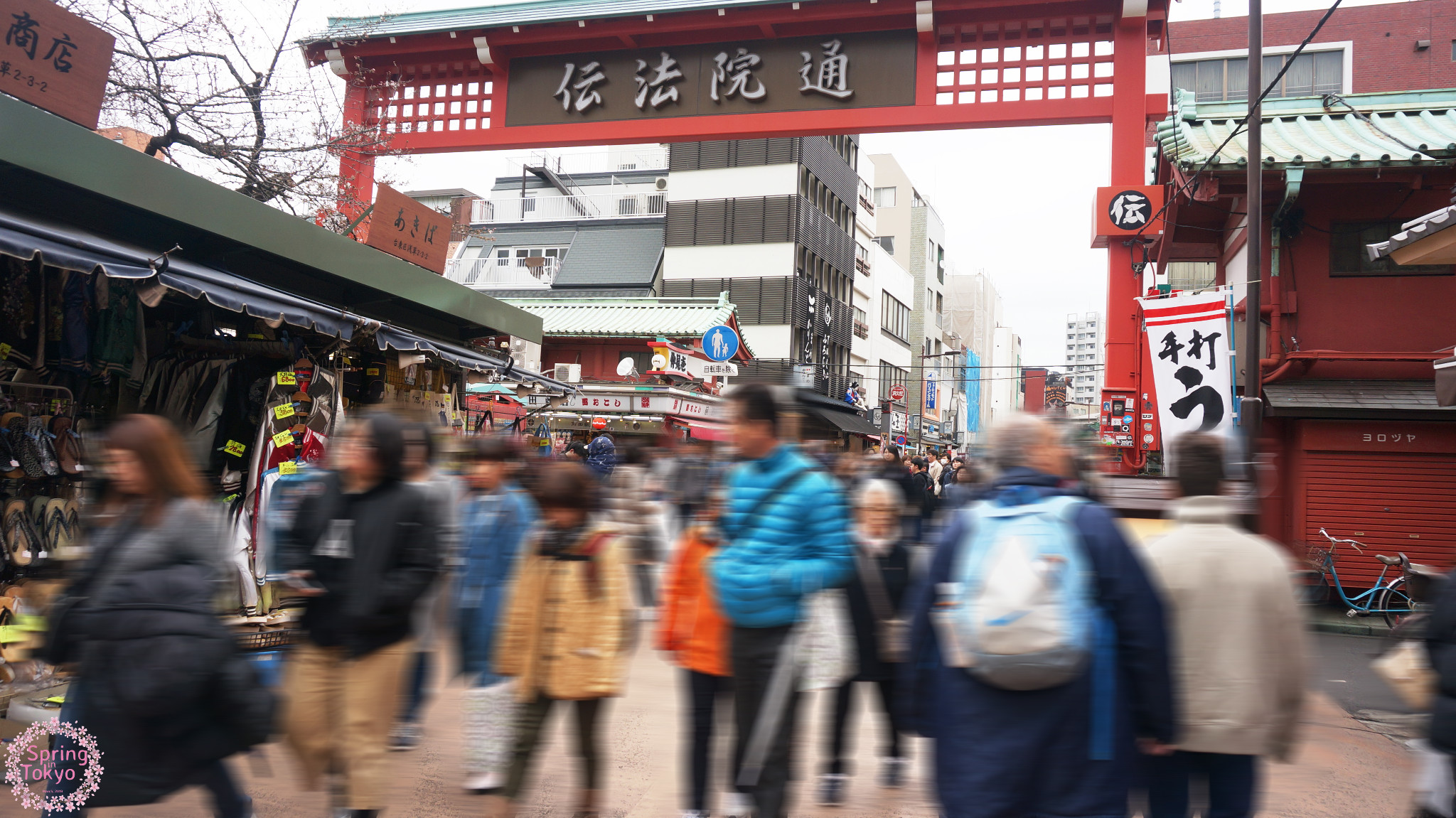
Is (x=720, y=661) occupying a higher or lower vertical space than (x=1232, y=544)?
lower

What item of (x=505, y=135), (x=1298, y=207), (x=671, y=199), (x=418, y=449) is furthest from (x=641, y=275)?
(x=418, y=449)

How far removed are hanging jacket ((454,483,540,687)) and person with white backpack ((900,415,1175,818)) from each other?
2291 millimetres

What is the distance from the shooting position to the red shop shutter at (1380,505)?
39.3 feet

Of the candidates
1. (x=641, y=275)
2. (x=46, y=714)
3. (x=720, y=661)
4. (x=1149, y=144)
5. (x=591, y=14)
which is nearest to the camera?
(x=720, y=661)

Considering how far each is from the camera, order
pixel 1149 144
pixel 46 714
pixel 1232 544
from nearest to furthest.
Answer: pixel 1232 544, pixel 46 714, pixel 1149 144

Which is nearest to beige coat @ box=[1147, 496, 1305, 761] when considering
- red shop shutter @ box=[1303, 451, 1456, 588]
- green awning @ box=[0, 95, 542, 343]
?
green awning @ box=[0, 95, 542, 343]

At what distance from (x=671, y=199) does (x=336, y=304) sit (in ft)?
85.5

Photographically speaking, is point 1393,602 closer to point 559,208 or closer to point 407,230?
point 407,230

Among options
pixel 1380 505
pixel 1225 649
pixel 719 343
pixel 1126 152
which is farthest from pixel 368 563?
pixel 719 343

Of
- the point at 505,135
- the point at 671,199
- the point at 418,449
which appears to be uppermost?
the point at 671,199

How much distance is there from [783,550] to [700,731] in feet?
3.15

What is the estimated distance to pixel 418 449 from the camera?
477cm

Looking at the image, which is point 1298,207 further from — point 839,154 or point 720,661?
point 839,154

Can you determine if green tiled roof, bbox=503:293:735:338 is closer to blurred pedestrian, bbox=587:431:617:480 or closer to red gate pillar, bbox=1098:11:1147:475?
blurred pedestrian, bbox=587:431:617:480
